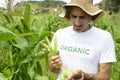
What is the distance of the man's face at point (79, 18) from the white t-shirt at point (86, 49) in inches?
3.3

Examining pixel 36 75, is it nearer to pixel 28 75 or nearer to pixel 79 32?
pixel 28 75

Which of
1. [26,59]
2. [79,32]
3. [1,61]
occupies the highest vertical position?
[79,32]

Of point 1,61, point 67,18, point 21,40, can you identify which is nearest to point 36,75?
point 21,40

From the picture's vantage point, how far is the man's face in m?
2.39

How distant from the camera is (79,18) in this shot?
2.40 m

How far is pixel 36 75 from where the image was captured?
2617 mm

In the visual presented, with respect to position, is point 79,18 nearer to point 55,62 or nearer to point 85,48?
point 85,48

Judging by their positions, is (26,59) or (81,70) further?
(26,59)

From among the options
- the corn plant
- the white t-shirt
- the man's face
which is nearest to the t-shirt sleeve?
the white t-shirt

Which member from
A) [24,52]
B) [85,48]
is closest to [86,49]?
[85,48]

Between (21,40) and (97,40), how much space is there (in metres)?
0.51

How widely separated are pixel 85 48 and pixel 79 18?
0.68 ft

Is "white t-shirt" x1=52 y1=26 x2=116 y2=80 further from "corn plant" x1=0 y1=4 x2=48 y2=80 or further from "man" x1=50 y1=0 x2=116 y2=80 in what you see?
"corn plant" x1=0 y1=4 x2=48 y2=80

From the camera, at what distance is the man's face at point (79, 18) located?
2.39 meters
